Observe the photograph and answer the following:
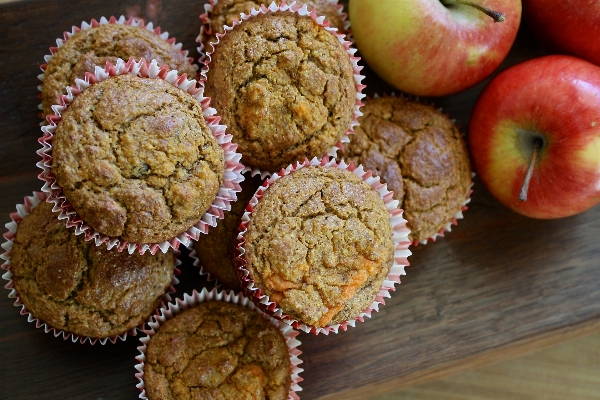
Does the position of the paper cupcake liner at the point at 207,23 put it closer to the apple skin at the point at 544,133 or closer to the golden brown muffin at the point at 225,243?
the golden brown muffin at the point at 225,243

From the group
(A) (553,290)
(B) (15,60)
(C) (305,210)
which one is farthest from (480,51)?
(B) (15,60)

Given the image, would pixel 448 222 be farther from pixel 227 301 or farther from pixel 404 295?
pixel 227 301

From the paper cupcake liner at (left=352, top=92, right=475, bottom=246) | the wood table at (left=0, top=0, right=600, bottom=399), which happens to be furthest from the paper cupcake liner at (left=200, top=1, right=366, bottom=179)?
the wood table at (left=0, top=0, right=600, bottom=399)

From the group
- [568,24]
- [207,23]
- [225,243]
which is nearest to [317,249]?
[225,243]

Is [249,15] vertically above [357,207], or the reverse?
[249,15]

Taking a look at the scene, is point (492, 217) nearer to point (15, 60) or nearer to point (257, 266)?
point (257, 266)

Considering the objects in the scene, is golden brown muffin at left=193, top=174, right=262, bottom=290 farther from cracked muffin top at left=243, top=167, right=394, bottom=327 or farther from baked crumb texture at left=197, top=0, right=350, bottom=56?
baked crumb texture at left=197, top=0, right=350, bottom=56
